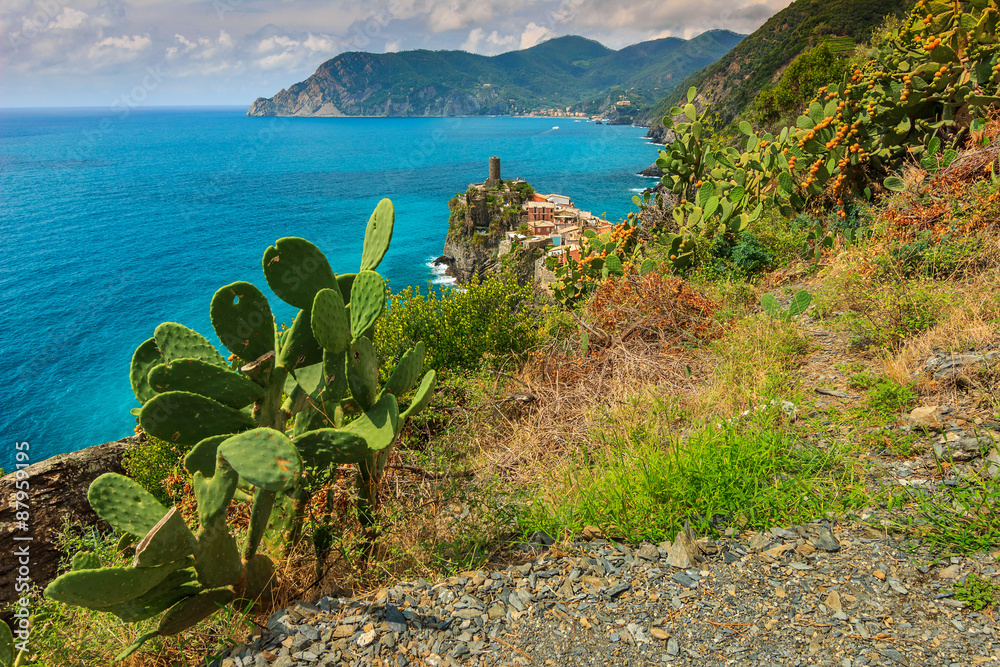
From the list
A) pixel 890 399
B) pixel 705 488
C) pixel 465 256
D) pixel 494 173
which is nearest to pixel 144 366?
pixel 705 488

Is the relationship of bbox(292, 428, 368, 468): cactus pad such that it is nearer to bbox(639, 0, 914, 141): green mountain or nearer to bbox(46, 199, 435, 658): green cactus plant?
bbox(46, 199, 435, 658): green cactus plant

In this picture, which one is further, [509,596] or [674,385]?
[674,385]

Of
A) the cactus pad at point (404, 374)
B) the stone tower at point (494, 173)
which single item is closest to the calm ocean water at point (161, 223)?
the stone tower at point (494, 173)

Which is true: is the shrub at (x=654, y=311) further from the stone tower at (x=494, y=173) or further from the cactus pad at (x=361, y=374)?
the stone tower at (x=494, y=173)

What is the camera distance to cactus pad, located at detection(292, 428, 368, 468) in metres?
2.03

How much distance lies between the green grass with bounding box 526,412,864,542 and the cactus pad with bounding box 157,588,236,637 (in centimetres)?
127

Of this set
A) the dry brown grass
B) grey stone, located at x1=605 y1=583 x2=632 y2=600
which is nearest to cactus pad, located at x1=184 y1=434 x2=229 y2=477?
grey stone, located at x1=605 y1=583 x2=632 y2=600

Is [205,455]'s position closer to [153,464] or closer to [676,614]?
[676,614]

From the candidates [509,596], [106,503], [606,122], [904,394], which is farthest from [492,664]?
[606,122]

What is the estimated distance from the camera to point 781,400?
2754 millimetres

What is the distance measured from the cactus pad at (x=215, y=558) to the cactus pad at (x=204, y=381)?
51 centimetres

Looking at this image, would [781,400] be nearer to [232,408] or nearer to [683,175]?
[232,408]

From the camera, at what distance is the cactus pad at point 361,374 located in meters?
2.19

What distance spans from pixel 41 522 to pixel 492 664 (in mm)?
5711
